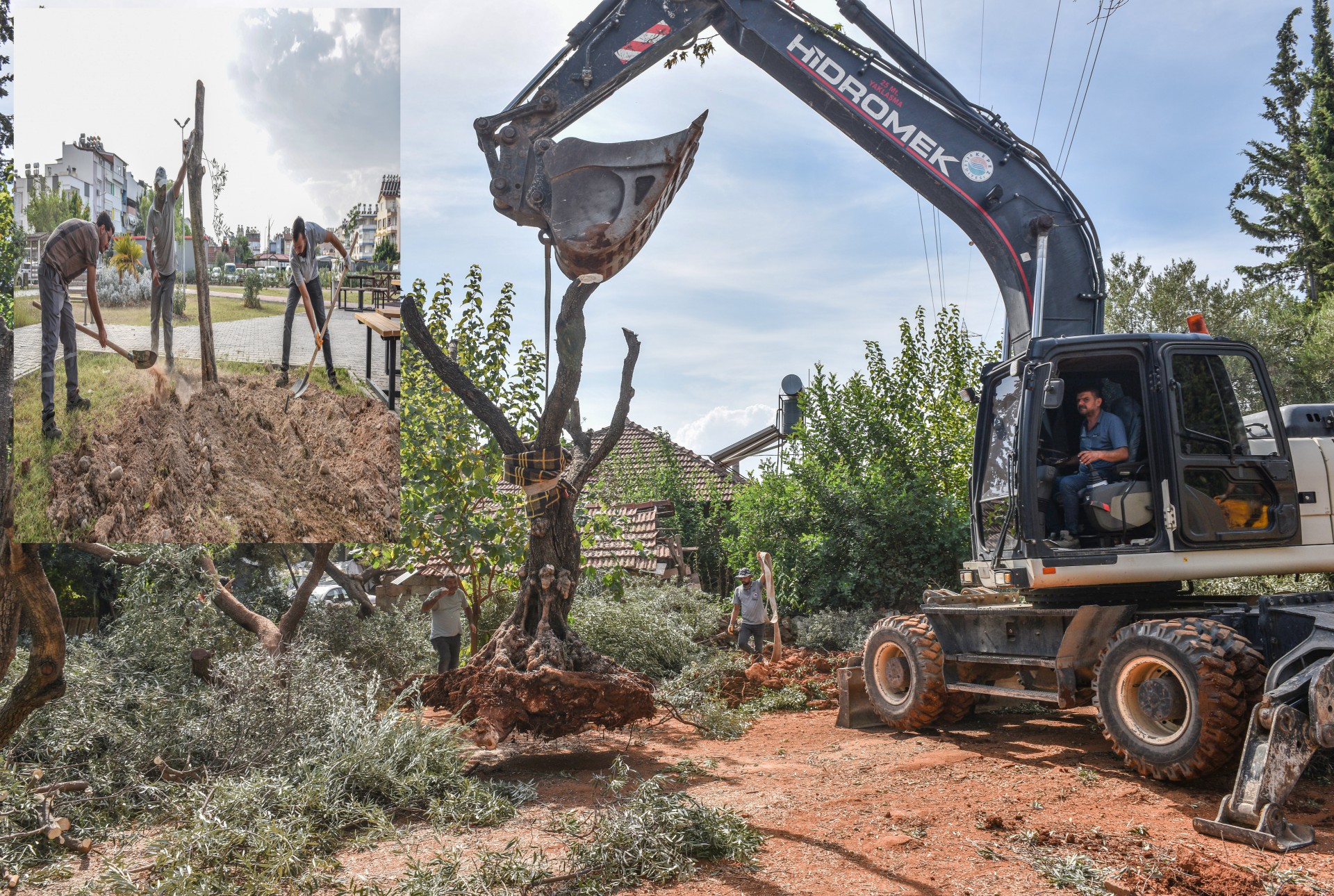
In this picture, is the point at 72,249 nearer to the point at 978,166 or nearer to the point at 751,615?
the point at 978,166

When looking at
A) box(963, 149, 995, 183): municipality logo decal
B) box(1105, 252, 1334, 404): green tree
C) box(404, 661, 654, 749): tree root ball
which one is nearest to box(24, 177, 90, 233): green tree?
box(404, 661, 654, 749): tree root ball

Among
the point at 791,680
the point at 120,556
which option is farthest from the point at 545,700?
the point at 120,556

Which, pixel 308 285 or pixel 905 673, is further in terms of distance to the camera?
pixel 905 673

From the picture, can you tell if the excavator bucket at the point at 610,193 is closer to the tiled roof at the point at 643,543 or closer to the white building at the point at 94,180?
the white building at the point at 94,180

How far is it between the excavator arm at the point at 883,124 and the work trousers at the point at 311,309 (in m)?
1.44

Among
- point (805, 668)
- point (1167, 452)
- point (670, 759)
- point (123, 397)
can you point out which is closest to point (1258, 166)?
point (805, 668)

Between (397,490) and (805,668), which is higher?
(397,490)

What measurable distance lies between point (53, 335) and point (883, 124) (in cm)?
671

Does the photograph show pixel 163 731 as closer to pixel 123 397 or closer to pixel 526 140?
pixel 123 397

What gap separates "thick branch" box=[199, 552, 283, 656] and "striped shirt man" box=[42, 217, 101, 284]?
432 centimetres

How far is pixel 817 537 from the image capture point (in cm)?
1562

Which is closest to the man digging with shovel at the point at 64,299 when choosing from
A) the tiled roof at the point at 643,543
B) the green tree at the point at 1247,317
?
the tiled roof at the point at 643,543

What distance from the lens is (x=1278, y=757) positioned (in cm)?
493

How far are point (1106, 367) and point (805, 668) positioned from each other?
5881mm
